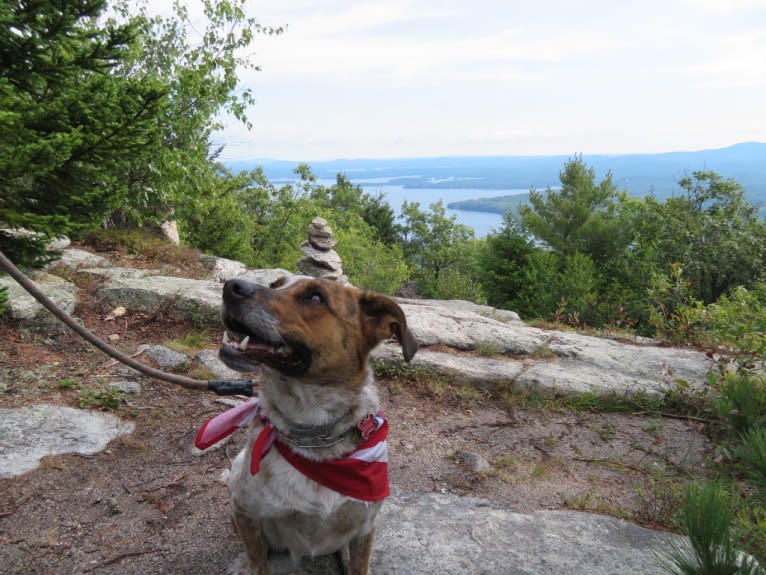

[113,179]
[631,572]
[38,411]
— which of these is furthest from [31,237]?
[631,572]

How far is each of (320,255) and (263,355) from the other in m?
14.4

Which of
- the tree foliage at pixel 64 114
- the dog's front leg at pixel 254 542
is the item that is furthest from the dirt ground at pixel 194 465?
the tree foliage at pixel 64 114

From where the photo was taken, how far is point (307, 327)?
322 cm

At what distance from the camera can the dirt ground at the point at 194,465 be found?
3920mm

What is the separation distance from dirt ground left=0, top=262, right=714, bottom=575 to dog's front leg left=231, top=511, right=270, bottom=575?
19.2 inches

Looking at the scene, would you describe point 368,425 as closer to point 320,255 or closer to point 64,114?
point 64,114

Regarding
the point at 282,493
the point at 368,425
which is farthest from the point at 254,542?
the point at 368,425

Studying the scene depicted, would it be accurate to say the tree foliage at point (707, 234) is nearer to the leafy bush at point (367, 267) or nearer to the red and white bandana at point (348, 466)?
the leafy bush at point (367, 267)

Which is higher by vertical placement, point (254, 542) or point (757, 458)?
point (757, 458)

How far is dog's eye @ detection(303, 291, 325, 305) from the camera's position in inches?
132

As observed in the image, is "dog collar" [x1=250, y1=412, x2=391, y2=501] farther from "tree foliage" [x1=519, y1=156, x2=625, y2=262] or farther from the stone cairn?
"tree foliage" [x1=519, y1=156, x2=625, y2=262]

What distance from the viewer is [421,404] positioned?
7.14 meters

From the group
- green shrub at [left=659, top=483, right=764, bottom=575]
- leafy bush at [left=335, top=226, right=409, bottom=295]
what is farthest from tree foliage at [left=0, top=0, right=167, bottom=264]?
leafy bush at [left=335, top=226, right=409, bottom=295]

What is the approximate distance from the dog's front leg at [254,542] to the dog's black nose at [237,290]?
4.30ft
